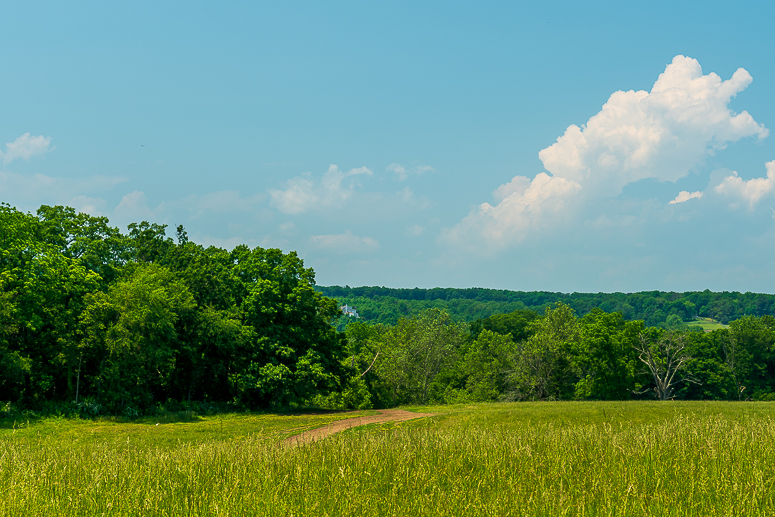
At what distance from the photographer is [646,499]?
559 centimetres

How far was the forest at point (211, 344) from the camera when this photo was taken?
33.2 metres

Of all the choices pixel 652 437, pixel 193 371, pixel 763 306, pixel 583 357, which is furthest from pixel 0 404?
pixel 763 306

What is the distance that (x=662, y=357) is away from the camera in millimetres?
59062

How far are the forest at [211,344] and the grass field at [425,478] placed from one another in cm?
2789

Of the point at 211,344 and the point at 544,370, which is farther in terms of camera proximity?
the point at 544,370

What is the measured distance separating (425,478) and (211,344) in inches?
1451

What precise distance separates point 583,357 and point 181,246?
39.4m

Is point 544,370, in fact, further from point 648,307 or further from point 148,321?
point 648,307

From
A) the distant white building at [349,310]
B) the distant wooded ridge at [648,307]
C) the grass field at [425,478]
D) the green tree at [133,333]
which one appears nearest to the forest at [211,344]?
the green tree at [133,333]

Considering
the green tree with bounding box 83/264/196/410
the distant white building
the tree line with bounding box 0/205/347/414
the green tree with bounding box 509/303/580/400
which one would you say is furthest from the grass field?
the distant white building

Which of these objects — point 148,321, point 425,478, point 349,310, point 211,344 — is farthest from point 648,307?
point 425,478

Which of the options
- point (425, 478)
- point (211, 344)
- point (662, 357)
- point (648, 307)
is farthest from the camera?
point (648, 307)

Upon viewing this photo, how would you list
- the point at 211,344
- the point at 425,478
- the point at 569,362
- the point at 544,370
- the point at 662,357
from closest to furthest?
the point at 425,478
the point at 211,344
the point at 569,362
the point at 544,370
the point at 662,357

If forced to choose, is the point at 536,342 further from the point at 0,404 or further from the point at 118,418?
the point at 0,404
